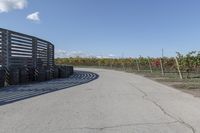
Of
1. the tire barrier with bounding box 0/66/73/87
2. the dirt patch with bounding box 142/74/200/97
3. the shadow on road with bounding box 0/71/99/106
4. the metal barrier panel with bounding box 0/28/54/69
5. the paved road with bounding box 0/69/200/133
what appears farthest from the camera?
the metal barrier panel with bounding box 0/28/54/69

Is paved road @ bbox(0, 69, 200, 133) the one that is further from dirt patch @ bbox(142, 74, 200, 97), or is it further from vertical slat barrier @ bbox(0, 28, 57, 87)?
vertical slat barrier @ bbox(0, 28, 57, 87)

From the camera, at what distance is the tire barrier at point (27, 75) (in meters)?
22.0

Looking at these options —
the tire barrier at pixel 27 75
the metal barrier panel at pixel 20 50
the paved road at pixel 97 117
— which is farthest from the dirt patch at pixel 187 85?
the metal barrier panel at pixel 20 50

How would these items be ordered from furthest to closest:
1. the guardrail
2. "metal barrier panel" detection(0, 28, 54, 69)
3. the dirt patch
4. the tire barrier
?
"metal barrier panel" detection(0, 28, 54, 69), the guardrail, the tire barrier, the dirt patch

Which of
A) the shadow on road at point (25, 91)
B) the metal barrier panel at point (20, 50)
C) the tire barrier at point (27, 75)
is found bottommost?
the shadow on road at point (25, 91)

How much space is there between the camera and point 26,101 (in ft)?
43.9

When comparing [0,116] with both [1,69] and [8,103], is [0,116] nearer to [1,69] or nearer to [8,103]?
[8,103]

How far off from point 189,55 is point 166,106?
25069 millimetres

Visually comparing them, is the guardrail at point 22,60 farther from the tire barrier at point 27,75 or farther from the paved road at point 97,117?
the paved road at point 97,117

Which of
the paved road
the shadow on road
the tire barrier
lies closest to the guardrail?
the tire barrier

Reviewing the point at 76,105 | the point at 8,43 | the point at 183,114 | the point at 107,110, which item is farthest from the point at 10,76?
the point at 183,114

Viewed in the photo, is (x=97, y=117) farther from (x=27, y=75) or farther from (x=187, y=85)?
(x=27, y=75)

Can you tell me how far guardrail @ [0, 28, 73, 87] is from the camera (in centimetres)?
2280

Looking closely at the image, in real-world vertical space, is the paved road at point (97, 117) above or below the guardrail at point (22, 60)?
below
